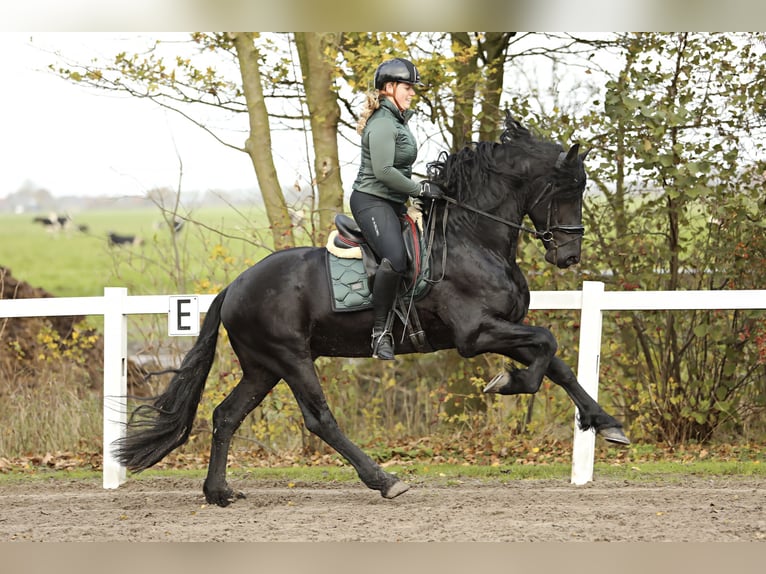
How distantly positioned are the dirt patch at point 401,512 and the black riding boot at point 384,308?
109 centimetres

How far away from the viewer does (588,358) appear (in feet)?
26.4

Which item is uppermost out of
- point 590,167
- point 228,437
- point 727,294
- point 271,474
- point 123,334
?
point 590,167

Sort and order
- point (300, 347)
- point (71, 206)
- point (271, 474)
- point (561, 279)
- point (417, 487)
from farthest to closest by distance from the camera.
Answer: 1. point (71, 206)
2. point (561, 279)
3. point (271, 474)
4. point (417, 487)
5. point (300, 347)

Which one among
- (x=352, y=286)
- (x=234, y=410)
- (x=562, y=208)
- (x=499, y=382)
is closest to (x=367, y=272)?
(x=352, y=286)

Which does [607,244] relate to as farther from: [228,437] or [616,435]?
[228,437]

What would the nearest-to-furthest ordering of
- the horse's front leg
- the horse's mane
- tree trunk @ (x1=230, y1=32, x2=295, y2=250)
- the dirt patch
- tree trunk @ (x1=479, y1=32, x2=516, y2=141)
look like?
1. the dirt patch
2. the horse's front leg
3. the horse's mane
4. tree trunk @ (x1=479, y1=32, x2=516, y2=141)
5. tree trunk @ (x1=230, y1=32, x2=295, y2=250)

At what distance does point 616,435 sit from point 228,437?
111 inches

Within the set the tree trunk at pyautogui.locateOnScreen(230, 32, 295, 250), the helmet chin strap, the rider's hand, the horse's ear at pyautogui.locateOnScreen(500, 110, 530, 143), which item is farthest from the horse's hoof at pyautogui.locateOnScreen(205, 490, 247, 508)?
the tree trunk at pyautogui.locateOnScreen(230, 32, 295, 250)

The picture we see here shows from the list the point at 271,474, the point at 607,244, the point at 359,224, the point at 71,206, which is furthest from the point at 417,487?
the point at 71,206

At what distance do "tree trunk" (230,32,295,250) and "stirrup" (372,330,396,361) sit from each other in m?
4.05

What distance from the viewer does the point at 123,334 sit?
8328 mm

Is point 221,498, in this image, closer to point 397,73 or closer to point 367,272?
point 367,272

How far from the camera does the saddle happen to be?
697 cm

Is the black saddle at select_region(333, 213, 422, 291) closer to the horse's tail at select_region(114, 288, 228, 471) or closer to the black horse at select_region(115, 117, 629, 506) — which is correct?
the black horse at select_region(115, 117, 629, 506)
